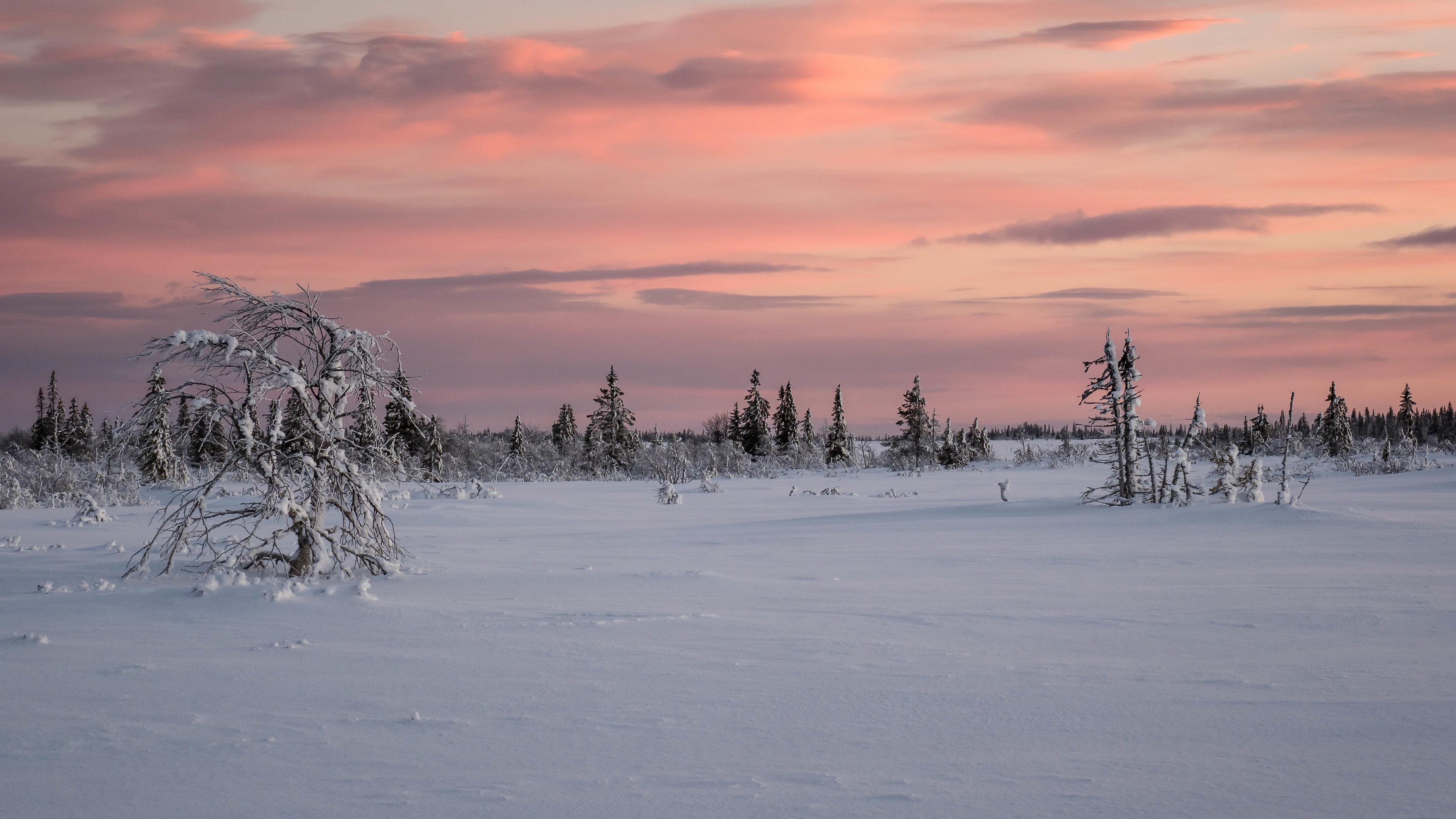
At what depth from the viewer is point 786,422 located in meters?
76.8

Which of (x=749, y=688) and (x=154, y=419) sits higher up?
(x=154, y=419)

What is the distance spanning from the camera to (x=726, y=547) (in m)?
15.1

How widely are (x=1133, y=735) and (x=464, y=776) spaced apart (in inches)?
139

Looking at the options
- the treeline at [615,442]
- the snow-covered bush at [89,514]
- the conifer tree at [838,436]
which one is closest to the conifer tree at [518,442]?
the treeline at [615,442]

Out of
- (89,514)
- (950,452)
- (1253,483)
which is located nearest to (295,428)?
(89,514)

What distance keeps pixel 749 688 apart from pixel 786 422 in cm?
7032

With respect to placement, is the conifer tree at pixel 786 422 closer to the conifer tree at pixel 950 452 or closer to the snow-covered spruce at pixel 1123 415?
the conifer tree at pixel 950 452

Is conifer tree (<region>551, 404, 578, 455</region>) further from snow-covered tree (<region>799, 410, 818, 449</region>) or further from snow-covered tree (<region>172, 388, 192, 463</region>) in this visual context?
snow-covered tree (<region>172, 388, 192, 463</region>)

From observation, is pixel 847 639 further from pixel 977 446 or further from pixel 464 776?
pixel 977 446

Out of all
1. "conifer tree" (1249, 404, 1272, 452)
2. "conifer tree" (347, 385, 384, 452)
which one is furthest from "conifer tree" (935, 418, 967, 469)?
"conifer tree" (347, 385, 384, 452)

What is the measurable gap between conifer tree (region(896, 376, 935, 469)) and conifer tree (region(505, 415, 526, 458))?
23.8 metres

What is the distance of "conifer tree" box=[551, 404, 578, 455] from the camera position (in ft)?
247

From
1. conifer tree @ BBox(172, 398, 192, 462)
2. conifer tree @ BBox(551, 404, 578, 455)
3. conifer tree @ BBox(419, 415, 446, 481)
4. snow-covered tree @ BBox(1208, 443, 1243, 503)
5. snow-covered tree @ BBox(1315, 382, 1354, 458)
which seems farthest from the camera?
conifer tree @ BBox(551, 404, 578, 455)

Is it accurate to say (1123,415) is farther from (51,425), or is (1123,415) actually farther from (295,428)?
(51,425)
